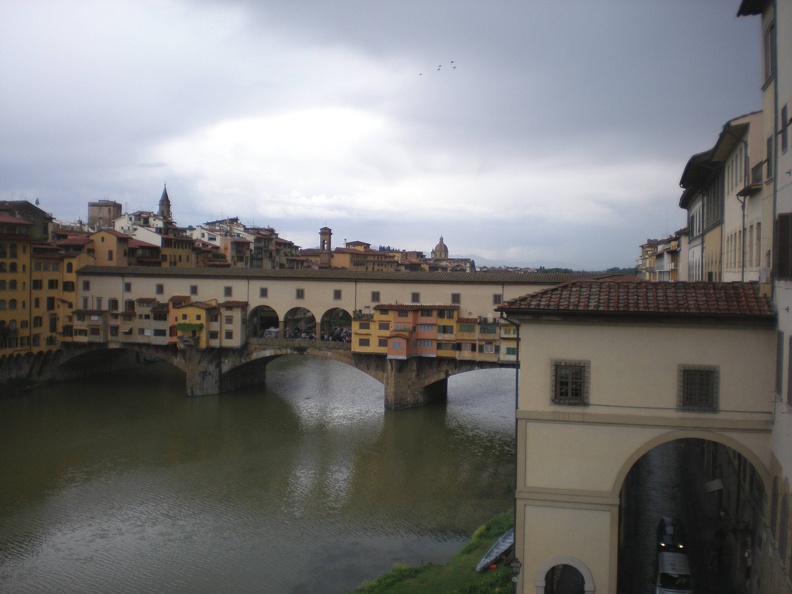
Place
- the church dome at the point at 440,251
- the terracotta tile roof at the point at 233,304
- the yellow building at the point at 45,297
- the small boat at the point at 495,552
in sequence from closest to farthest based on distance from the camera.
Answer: the small boat at the point at 495,552 < the terracotta tile roof at the point at 233,304 < the yellow building at the point at 45,297 < the church dome at the point at 440,251

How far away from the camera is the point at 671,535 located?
14484 millimetres

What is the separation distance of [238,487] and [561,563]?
13291 mm

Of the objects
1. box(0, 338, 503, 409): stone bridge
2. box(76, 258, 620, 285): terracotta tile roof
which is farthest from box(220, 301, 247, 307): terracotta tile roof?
box(0, 338, 503, 409): stone bridge

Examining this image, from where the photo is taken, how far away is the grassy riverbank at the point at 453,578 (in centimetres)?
1305

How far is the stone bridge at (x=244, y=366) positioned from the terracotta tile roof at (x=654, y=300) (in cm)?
1954

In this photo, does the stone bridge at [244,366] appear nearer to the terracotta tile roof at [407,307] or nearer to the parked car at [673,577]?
the terracotta tile roof at [407,307]

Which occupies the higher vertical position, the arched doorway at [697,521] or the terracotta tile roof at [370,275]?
the terracotta tile roof at [370,275]

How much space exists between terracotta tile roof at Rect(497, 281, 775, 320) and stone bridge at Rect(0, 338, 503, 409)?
64.1ft

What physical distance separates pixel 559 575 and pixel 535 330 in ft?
17.4

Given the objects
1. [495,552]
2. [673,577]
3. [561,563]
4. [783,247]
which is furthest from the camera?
[495,552]

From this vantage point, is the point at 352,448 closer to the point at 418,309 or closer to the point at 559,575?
the point at 418,309

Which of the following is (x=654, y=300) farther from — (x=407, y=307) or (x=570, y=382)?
(x=407, y=307)

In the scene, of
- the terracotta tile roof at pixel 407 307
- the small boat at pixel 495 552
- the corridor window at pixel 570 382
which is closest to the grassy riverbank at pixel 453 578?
the small boat at pixel 495 552

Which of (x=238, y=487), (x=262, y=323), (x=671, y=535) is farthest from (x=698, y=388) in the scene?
(x=262, y=323)
